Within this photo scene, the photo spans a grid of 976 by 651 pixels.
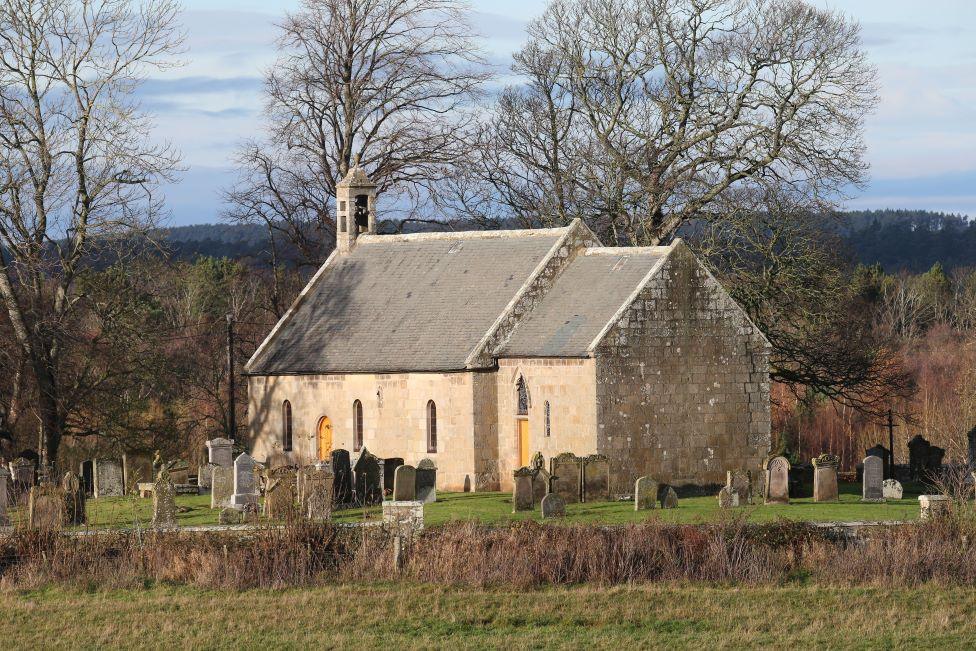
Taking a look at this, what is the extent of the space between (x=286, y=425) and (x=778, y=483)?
55.1 feet

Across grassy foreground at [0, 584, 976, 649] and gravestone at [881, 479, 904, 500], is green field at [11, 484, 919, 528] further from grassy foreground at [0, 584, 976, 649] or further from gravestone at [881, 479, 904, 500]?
grassy foreground at [0, 584, 976, 649]

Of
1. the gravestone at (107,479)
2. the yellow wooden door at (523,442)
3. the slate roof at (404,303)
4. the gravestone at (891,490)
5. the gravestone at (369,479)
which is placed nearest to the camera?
the gravestone at (369,479)

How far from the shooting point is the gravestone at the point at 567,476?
123 feet

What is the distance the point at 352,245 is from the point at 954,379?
3322cm

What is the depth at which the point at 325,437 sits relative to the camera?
156 ft

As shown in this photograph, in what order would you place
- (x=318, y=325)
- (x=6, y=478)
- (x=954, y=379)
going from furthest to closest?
(x=954, y=379), (x=318, y=325), (x=6, y=478)

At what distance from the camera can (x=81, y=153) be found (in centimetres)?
4575

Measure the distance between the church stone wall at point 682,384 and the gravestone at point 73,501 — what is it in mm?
12994

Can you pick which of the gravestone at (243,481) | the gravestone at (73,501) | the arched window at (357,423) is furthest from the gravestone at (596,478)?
the gravestone at (73,501)

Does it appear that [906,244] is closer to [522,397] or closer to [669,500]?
[522,397]

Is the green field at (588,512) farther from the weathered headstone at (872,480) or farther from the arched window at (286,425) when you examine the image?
the arched window at (286,425)

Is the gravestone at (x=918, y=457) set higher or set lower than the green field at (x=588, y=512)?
higher

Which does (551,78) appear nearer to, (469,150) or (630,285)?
(469,150)

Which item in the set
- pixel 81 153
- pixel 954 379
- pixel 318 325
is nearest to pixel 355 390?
pixel 318 325
